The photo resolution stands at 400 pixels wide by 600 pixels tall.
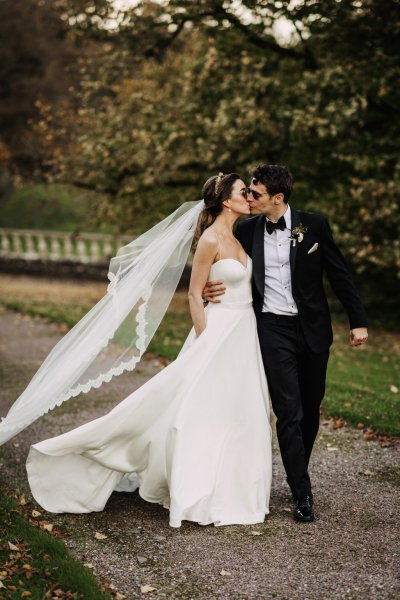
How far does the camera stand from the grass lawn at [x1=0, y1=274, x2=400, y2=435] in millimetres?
7613

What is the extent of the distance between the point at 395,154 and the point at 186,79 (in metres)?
4.54

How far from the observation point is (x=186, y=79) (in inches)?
556

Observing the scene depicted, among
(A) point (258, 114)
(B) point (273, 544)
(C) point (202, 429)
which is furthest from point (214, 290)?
(A) point (258, 114)

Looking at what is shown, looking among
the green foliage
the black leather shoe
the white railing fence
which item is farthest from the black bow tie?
the green foliage

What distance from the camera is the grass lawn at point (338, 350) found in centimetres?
761

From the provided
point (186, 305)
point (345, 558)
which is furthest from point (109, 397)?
point (186, 305)

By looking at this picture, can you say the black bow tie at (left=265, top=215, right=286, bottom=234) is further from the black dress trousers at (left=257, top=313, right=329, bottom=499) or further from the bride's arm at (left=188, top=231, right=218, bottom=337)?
the black dress trousers at (left=257, top=313, right=329, bottom=499)

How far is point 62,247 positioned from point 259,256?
784 inches

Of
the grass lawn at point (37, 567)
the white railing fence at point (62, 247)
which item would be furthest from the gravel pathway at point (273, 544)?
the white railing fence at point (62, 247)

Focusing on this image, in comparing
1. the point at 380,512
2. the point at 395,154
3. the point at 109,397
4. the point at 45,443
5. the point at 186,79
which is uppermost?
the point at 186,79

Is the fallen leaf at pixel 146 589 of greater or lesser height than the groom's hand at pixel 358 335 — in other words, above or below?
below

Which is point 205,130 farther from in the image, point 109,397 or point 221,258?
point 221,258

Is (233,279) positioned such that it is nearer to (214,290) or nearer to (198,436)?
(214,290)

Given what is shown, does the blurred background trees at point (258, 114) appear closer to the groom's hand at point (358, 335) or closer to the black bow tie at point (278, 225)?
the black bow tie at point (278, 225)
